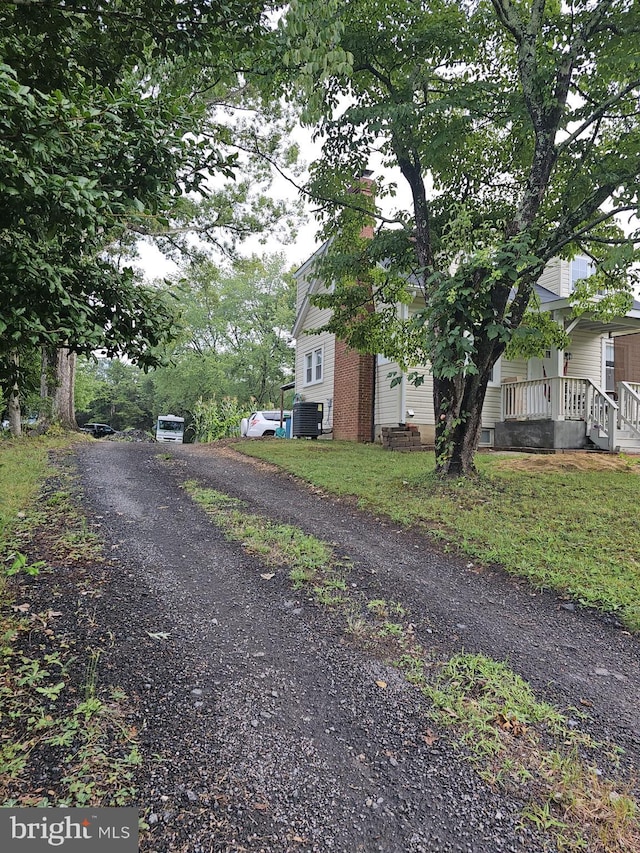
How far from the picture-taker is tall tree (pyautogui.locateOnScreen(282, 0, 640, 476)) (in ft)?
19.2

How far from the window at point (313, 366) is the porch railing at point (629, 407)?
9.08 m

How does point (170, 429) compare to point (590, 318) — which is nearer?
point (590, 318)

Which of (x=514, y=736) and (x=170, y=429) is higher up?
(x=170, y=429)

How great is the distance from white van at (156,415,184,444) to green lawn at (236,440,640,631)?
23.2 m

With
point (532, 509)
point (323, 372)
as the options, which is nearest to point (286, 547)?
point (532, 509)

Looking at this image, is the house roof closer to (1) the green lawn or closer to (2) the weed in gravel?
(1) the green lawn

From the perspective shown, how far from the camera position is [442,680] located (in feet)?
7.93

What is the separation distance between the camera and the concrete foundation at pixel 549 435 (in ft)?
35.6

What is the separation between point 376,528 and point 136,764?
3.68 meters

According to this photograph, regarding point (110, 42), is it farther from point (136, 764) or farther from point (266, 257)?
point (266, 257)

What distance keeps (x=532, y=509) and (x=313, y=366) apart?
492 inches

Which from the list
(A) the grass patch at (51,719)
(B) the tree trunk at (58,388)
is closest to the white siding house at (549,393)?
(A) the grass patch at (51,719)

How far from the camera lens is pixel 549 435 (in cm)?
1098

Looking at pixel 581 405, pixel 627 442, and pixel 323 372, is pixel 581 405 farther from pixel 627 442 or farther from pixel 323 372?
pixel 323 372
